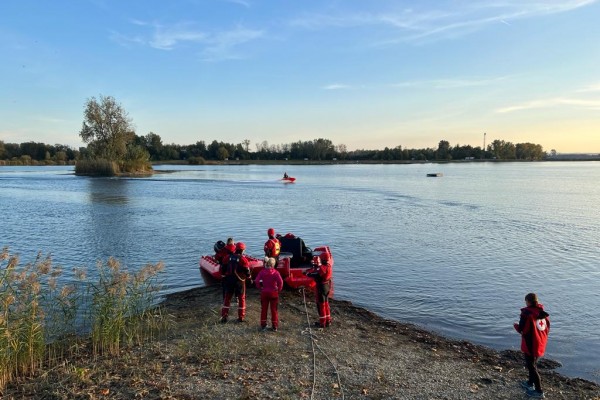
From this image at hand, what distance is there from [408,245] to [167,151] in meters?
148

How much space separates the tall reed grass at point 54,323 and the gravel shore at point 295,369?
0.36 metres

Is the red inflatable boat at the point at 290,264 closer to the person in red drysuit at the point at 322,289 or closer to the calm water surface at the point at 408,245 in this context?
the calm water surface at the point at 408,245

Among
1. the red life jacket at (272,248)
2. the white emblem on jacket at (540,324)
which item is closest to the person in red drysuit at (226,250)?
the red life jacket at (272,248)

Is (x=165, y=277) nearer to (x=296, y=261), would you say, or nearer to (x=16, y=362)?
(x=296, y=261)

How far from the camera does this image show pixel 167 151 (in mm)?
158625

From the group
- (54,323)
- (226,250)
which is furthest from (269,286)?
(54,323)

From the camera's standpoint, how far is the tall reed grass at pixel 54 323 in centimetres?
709

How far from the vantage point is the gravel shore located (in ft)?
21.3

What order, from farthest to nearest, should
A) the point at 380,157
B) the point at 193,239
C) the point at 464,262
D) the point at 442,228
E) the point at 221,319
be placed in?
the point at 380,157 < the point at 442,228 < the point at 193,239 < the point at 464,262 < the point at 221,319

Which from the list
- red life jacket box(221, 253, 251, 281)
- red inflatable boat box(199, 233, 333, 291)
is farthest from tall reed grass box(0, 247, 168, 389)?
red inflatable boat box(199, 233, 333, 291)

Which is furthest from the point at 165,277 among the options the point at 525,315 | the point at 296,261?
the point at 525,315

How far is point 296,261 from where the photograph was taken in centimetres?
1329

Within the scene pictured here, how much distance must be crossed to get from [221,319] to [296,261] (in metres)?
3.96

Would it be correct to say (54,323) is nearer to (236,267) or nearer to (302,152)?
(236,267)
